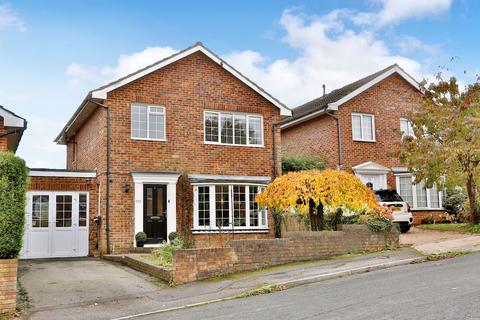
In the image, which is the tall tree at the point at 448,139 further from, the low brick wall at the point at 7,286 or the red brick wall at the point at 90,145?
the low brick wall at the point at 7,286

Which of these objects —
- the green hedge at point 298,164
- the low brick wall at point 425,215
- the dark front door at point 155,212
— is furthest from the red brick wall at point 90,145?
the low brick wall at point 425,215

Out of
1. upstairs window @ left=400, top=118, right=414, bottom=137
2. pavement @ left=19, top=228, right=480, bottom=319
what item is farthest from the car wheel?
upstairs window @ left=400, top=118, right=414, bottom=137

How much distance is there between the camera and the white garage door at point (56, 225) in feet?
62.2

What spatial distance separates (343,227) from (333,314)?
795 centimetres

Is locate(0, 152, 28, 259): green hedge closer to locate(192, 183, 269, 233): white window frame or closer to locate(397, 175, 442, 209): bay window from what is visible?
locate(192, 183, 269, 233): white window frame

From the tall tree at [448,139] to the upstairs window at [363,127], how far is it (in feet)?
11.5

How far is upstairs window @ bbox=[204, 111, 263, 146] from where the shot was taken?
2100 cm

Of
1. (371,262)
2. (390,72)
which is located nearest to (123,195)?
(371,262)

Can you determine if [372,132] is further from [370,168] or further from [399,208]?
[399,208]

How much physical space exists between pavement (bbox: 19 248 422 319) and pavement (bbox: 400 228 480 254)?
0.82 m

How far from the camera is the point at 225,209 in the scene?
801 inches

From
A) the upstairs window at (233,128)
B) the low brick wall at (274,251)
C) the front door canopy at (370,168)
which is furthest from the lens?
the front door canopy at (370,168)

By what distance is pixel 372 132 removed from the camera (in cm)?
2581

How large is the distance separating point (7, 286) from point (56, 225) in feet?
32.4
